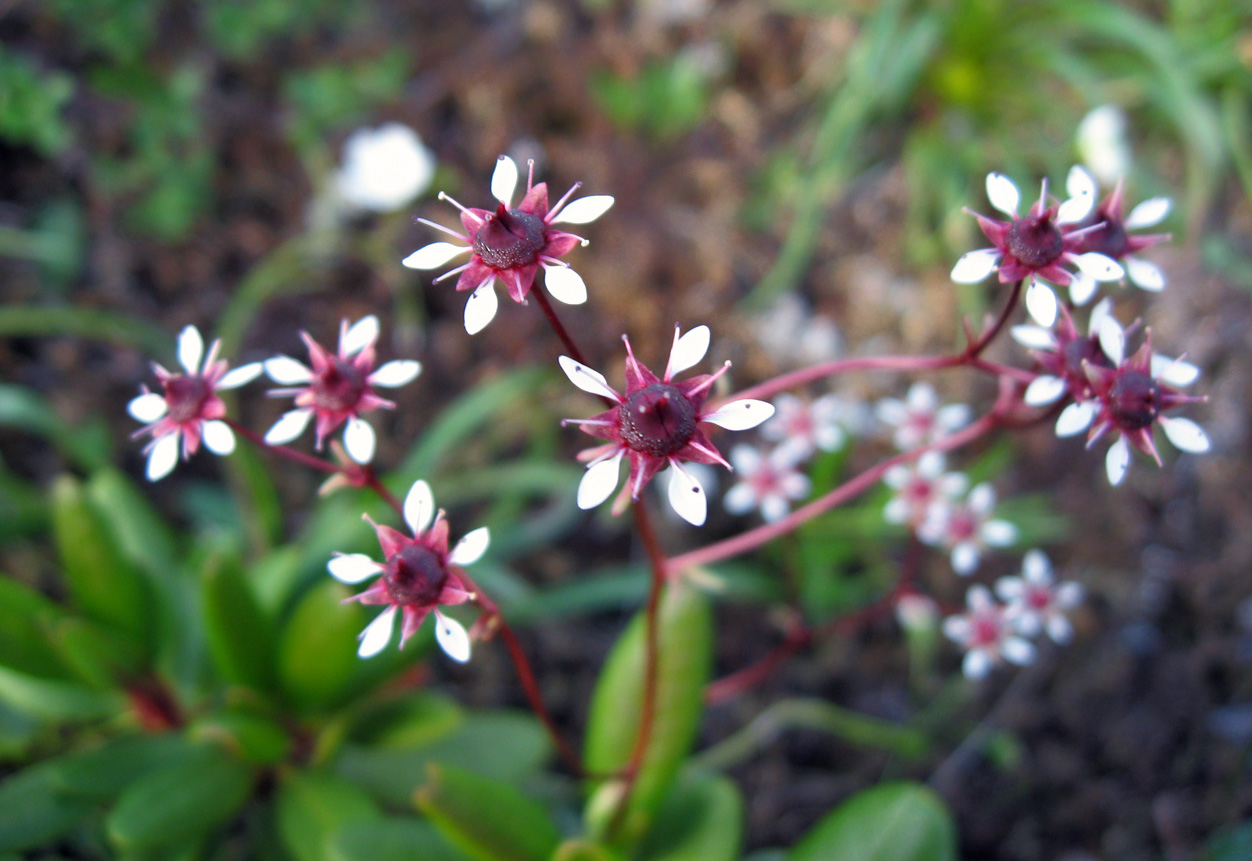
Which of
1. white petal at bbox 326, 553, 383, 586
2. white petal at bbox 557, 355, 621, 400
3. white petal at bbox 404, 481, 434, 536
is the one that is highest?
white petal at bbox 557, 355, 621, 400

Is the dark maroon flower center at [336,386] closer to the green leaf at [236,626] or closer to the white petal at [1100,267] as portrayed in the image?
the green leaf at [236,626]

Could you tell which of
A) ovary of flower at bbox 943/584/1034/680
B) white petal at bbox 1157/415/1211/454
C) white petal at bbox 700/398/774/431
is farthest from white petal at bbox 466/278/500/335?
ovary of flower at bbox 943/584/1034/680

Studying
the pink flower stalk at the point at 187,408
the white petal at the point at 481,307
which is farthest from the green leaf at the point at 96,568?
the white petal at the point at 481,307

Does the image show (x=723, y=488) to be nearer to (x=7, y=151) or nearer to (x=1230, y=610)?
(x=1230, y=610)

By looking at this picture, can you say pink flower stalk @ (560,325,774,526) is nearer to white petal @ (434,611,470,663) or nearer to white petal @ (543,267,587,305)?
white petal @ (543,267,587,305)

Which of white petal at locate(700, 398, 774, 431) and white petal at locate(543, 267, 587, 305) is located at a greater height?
white petal at locate(543, 267, 587, 305)

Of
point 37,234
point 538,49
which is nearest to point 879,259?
point 538,49
